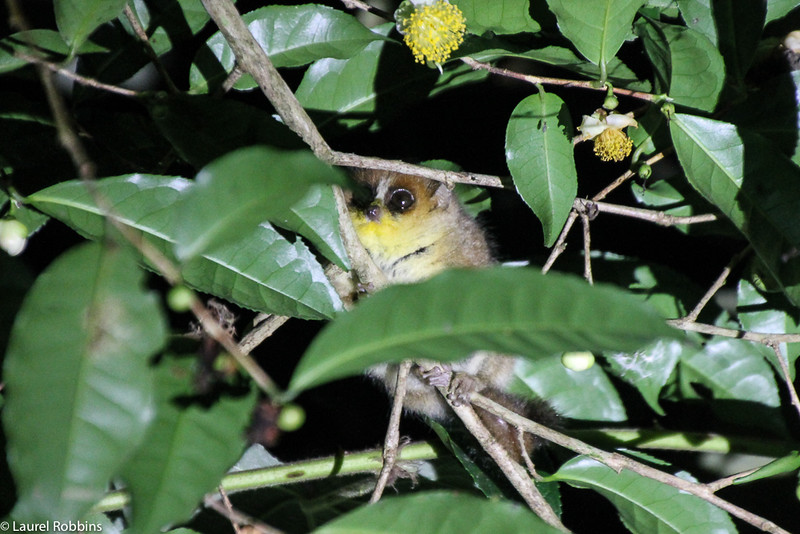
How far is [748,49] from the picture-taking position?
1599 mm

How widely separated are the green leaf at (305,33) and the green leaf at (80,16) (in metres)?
0.44

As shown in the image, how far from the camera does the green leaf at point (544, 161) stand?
1497mm

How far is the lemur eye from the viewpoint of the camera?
2.16 meters

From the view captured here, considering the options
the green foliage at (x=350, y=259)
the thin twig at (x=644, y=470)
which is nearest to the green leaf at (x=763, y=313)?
the green foliage at (x=350, y=259)

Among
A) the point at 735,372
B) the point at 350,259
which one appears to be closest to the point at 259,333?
the point at 350,259

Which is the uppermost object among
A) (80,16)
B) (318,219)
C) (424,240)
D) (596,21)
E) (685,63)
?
(80,16)

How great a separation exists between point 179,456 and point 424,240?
139cm

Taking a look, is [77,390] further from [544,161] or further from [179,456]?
[544,161]

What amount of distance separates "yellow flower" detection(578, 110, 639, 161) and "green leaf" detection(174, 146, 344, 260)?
2.91ft

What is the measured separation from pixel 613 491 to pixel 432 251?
34.7 inches

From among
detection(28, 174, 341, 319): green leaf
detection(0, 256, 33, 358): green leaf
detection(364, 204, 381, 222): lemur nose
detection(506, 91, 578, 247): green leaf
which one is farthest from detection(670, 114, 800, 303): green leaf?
detection(0, 256, 33, 358): green leaf

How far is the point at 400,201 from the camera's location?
2.16m

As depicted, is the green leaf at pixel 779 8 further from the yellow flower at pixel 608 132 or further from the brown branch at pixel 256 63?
the brown branch at pixel 256 63

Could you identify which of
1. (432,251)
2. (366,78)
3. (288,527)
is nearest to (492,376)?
(432,251)
